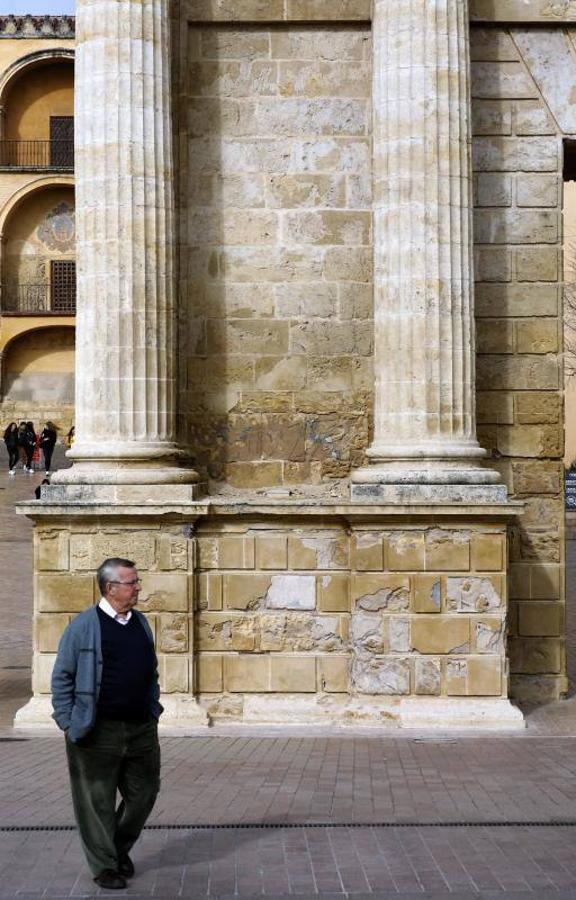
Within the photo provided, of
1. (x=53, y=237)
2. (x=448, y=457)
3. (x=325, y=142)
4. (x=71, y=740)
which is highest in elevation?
(x=53, y=237)

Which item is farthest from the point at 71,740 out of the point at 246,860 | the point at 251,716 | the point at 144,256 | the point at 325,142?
the point at 325,142

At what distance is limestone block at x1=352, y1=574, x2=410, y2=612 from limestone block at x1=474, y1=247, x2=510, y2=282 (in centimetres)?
322

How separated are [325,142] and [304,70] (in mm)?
727

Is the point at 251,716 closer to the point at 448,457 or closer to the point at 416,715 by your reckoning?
the point at 416,715

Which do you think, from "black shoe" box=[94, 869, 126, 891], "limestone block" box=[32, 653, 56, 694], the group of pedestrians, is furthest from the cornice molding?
"black shoe" box=[94, 869, 126, 891]

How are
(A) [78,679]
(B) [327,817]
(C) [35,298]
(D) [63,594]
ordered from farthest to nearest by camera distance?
(C) [35,298]
(D) [63,594]
(B) [327,817]
(A) [78,679]

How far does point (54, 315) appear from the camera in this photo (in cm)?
5950

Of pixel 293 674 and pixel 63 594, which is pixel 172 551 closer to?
pixel 63 594

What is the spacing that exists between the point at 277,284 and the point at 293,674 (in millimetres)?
3579

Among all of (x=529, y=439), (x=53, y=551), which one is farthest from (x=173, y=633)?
(x=529, y=439)

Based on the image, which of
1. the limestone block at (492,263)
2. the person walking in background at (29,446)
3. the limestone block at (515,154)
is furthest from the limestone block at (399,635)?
the person walking in background at (29,446)

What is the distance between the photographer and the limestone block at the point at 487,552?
12.6m

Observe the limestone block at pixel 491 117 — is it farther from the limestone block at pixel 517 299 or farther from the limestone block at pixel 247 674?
the limestone block at pixel 247 674

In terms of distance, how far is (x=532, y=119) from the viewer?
14305 mm
